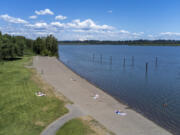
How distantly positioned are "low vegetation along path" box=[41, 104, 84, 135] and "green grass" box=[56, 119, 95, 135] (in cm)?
34

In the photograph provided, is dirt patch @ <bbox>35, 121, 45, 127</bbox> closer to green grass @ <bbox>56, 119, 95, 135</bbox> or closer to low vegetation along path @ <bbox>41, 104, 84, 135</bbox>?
low vegetation along path @ <bbox>41, 104, 84, 135</bbox>

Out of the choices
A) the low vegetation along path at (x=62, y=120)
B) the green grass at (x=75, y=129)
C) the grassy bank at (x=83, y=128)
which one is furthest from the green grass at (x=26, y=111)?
the grassy bank at (x=83, y=128)

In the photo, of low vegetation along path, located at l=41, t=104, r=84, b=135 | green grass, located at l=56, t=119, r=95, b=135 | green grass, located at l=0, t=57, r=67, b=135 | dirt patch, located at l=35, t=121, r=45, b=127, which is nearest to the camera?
green grass, located at l=56, t=119, r=95, b=135

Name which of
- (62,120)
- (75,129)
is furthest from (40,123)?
(75,129)

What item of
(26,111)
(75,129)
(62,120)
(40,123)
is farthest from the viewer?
(26,111)

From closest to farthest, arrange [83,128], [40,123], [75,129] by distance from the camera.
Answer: [75,129] → [83,128] → [40,123]

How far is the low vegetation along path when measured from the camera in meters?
9.15

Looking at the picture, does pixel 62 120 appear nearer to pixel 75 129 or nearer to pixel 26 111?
pixel 75 129

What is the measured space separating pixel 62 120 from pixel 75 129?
1539 mm

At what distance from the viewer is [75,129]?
9234 millimetres

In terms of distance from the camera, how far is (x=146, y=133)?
30.9ft

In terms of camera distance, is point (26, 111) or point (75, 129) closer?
point (75, 129)

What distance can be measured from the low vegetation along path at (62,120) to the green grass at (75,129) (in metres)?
0.34

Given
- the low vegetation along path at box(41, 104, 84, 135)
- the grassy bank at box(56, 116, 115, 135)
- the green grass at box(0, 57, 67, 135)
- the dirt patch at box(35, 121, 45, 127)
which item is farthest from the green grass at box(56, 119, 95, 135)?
the dirt patch at box(35, 121, 45, 127)
